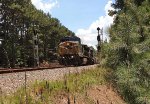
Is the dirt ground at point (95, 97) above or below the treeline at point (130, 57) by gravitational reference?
below

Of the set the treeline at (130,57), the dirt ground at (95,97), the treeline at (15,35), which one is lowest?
the dirt ground at (95,97)

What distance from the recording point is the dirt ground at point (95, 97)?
1149cm

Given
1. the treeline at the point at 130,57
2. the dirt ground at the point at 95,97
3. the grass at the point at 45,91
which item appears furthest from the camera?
the dirt ground at the point at 95,97

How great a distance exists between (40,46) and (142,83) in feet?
316

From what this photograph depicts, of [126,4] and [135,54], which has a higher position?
[126,4]

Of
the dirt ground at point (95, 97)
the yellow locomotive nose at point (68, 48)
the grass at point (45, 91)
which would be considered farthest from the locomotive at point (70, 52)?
the grass at point (45, 91)

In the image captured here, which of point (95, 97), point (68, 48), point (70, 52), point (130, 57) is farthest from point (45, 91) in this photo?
point (68, 48)

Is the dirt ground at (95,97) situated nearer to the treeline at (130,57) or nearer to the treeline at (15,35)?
the treeline at (130,57)

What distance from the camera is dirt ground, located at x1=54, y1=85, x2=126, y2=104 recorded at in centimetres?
1149

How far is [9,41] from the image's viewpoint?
78.2 metres

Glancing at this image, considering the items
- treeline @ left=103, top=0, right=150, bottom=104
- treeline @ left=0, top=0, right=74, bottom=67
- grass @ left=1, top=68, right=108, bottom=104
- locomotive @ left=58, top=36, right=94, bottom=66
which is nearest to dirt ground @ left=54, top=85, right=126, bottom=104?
grass @ left=1, top=68, right=108, bottom=104

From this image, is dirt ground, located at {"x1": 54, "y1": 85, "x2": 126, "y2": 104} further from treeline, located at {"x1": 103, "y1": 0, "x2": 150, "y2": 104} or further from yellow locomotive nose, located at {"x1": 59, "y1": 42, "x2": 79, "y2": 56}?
yellow locomotive nose, located at {"x1": 59, "y1": 42, "x2": 79, "y2": 56}

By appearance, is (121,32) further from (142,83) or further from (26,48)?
(26,48)

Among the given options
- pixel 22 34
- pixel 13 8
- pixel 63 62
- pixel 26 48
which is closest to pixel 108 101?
pixel 63 62
